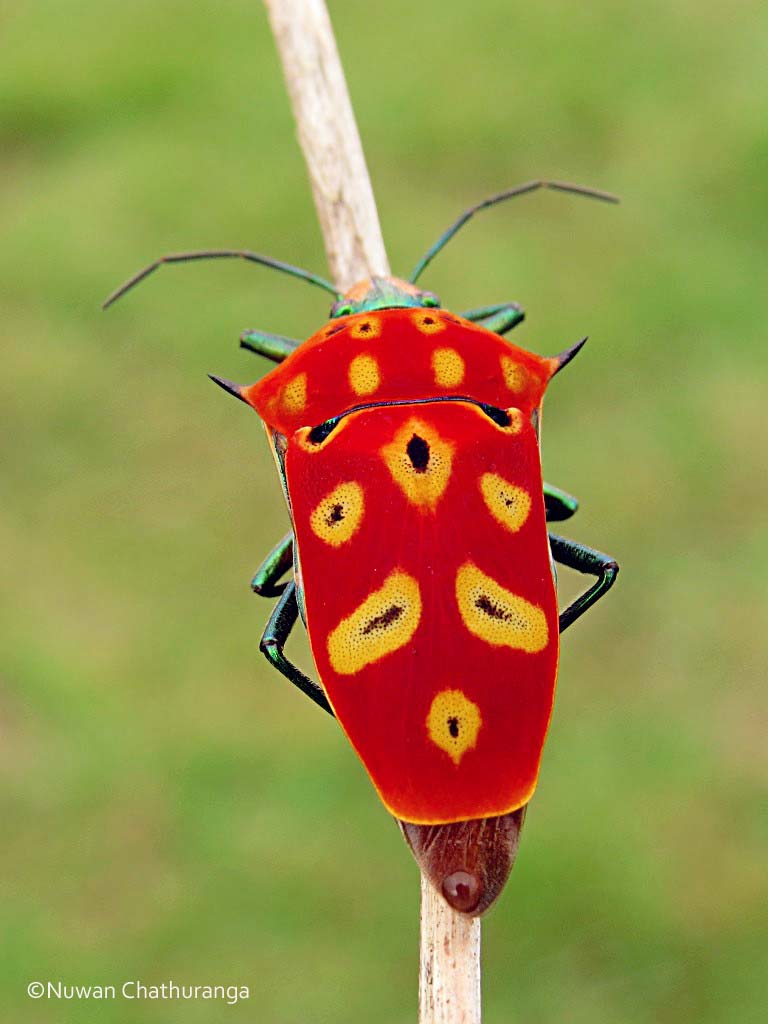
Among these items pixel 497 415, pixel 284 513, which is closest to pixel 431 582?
pixel 497 415

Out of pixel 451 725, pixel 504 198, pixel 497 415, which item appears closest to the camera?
pixel 451 725

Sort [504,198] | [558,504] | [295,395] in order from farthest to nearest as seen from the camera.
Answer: [504,198], [558,504], [295,395]

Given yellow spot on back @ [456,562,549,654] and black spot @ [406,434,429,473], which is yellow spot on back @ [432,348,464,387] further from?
yellow spot on back @ [456,562,549,654]

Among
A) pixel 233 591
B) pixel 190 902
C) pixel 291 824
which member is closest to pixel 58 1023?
pixel 190 902

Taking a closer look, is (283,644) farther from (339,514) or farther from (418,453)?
(418,453)

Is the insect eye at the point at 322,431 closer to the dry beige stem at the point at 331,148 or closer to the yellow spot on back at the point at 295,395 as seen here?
A: the yellow spot on back at the point at 295,395

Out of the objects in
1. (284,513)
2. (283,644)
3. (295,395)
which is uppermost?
(284,513)

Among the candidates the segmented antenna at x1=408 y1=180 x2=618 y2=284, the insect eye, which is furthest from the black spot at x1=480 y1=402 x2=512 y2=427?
the segmented antenna at x1=408 y1=180 x2=618 y2=284

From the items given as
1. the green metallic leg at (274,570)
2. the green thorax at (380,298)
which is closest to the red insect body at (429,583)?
the green metallic leg at (274,570)

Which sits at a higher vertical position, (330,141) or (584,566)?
(330,141)

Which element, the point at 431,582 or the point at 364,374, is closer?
the point at 431,582
